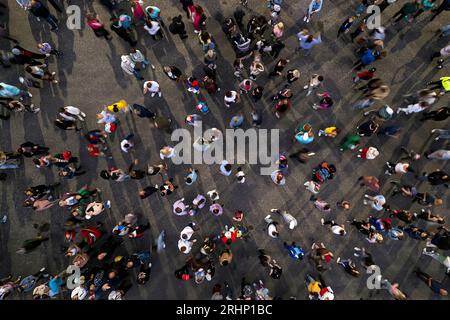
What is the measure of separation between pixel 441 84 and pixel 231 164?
28.3ft

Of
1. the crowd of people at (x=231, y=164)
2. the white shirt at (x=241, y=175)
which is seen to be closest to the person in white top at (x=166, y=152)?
the crowd of people at (x=231, y=164)

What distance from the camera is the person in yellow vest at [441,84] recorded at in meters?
10.1

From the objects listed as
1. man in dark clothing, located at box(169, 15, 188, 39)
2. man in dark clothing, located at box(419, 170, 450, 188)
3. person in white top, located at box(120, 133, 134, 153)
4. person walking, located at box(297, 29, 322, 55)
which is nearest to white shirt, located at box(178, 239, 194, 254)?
person in white top, located at box(120, 133, 134, 153)

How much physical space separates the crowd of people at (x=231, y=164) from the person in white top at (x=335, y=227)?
0.06 metres

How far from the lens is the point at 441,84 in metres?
10.4

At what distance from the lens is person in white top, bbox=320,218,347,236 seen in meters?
9.94

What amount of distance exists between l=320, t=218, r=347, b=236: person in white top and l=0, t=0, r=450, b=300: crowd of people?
6 centimetres

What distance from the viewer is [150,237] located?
11188 millimetres

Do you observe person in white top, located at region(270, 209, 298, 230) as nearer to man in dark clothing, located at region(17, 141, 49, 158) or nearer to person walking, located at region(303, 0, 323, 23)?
person walking, located at region(303, 0, 323, 23)

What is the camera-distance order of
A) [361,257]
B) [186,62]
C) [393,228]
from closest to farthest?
1. [393,228]
2. [361,257]
3. [186,62]
